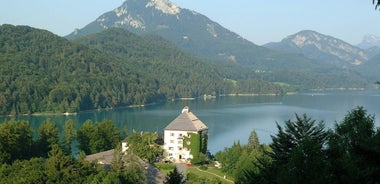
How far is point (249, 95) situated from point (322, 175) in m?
132

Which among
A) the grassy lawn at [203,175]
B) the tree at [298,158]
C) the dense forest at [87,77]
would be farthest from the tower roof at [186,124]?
the dense forest at [87,77]

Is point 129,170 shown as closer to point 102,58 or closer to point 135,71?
point 102,58

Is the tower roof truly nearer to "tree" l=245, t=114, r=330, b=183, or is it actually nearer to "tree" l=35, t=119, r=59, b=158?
"tree" l=35, t=119, r=59, b=158

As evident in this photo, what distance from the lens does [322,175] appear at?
8.78 m

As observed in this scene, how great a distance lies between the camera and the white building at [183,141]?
113 feet

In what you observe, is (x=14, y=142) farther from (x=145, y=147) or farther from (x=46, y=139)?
(x=145, y=147)

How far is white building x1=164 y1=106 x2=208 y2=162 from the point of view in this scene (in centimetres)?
3444

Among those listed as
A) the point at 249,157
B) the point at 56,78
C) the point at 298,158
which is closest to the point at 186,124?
the point at 249,157

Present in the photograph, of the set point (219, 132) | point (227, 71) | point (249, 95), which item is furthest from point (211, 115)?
point (227, 71)

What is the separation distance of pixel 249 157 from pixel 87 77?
77.5m

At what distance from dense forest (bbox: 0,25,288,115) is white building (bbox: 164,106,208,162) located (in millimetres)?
47519

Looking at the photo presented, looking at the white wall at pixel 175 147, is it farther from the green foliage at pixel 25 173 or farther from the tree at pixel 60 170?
the tree at pixel 60 170

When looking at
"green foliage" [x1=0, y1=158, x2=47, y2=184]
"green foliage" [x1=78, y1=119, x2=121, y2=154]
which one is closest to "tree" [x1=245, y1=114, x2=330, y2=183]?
"green foliage" [x1=0, y1=158, x2=47, y2=184]

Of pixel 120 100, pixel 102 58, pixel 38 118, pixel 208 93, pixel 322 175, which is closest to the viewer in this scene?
pixel 322 175
